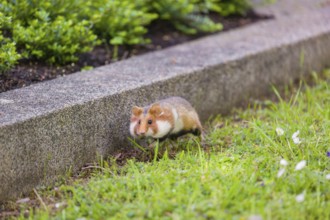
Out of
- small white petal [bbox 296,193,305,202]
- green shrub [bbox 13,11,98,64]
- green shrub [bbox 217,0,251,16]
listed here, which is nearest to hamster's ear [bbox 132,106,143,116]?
green shrub [bbox 13,11,98,64]

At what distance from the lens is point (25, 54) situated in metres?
4.77

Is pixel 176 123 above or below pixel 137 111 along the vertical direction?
below

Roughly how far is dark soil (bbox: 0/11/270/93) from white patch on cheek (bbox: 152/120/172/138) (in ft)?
3.74

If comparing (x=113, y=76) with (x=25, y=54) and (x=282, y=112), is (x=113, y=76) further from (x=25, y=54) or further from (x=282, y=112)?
(x=282, y=112)

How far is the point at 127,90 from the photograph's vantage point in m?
4.50

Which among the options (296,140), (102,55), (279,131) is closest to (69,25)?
(102,55)

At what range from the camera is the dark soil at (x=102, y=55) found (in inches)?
184

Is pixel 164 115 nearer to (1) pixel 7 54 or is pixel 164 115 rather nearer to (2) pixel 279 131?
(2) pixel 279 131

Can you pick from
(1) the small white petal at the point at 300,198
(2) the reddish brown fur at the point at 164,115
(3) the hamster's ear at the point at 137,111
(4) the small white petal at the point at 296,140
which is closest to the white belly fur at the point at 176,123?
(2) the reddish brown fur at the point at 164,115

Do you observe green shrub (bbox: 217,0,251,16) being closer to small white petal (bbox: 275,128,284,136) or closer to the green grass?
the green grass

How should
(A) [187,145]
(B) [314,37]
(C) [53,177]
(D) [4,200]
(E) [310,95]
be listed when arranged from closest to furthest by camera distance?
1. (D) [4,200]
2. (C) [53,177]
3. (A) [187,145]
4. (E) [310,95]
5. (B) [314,37]

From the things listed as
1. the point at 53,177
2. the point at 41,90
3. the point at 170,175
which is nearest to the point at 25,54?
the point at 41,90

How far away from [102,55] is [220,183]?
243cm

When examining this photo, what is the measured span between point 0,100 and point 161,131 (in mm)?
1147
